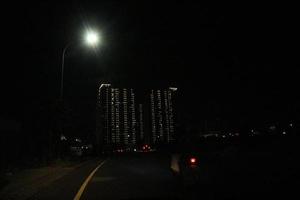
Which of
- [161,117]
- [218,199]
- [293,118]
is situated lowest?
[218,199]

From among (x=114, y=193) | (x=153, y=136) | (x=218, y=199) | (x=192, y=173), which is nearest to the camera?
(x=218, y=199)

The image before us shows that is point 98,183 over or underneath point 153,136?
underneath

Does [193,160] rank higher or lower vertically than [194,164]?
higher

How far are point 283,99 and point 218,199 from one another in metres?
43.8

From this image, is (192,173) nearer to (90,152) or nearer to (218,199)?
(218,199)

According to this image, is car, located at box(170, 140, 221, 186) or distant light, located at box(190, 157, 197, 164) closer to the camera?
car, located at box(170, 140, 221, 186)

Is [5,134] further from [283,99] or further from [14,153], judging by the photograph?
[283,99]

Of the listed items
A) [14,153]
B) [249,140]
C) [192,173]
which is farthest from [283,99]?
[192,173]

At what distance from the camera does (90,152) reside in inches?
2019

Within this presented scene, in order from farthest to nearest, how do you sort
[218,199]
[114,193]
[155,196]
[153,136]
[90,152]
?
[153,136], [90,152], [114,193], [155,196], [218,199]

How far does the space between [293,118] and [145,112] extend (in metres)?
35.9

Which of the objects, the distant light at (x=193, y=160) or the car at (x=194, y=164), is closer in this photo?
the car at (x=194, y=164)

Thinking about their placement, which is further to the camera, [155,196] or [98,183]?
[98,183]

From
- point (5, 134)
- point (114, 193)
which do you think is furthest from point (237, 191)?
point (5, 134)
